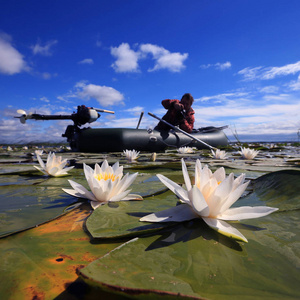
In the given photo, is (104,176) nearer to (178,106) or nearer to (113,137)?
(113,137)

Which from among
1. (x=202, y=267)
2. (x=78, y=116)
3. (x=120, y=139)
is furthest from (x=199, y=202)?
(x=78, y=116)

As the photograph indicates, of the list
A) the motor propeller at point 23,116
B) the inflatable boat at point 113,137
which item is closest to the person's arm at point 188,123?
the inflatable boat at point 113,137

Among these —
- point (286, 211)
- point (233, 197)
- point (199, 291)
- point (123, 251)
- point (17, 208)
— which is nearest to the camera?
point (199, 291)

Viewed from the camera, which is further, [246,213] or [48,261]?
[246,213]

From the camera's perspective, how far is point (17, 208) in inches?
31.8

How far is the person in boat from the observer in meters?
6.17

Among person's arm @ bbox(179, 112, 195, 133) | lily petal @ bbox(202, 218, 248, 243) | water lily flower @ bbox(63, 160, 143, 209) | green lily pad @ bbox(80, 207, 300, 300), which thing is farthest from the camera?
person's arm @ bbox(179, 112, 195, 133)

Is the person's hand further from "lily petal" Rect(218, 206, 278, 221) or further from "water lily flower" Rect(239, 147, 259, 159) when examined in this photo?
"lily petal" Rect(218, 206, 278, 221)

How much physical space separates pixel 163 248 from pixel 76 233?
28 cm

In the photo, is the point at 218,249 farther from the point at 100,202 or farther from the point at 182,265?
the point at 100,202

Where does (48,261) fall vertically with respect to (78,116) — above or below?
below

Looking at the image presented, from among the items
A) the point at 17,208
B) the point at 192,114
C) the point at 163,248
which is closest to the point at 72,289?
the point at 163,248

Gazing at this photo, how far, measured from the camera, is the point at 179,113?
6148mm

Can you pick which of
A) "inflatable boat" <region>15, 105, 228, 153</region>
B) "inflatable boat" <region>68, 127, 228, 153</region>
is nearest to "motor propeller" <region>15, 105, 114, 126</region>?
"inflatable boat" <region>15, 105, 228, 153</region>
